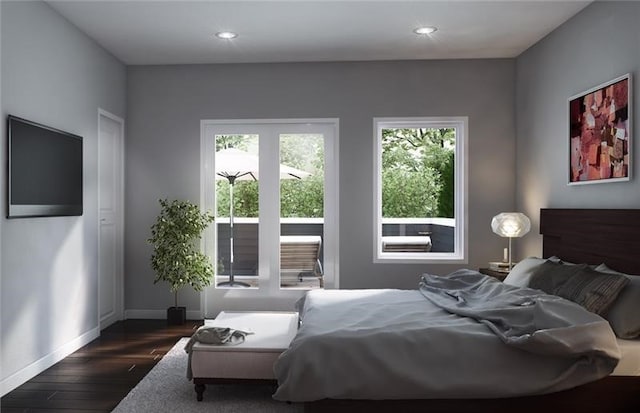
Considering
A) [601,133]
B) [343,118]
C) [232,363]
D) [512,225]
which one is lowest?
[232,363]

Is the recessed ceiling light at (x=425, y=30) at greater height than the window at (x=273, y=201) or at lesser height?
greater

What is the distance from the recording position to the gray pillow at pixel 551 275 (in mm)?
3014

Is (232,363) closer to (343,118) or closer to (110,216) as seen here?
(110,216)

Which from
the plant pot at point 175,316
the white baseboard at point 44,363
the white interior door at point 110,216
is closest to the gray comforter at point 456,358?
the white baseboard at point 44,363

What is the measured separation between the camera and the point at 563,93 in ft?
13.2

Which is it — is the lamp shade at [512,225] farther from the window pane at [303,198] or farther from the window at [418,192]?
the window pane at [303,198]

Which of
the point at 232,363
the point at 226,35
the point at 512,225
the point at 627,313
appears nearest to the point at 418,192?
the point at 512,225

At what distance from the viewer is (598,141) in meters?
3.48

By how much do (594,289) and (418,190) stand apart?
8.47ft

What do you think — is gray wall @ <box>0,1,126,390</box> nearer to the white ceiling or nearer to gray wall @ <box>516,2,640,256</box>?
the white ceiling

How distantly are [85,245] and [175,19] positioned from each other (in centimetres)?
210

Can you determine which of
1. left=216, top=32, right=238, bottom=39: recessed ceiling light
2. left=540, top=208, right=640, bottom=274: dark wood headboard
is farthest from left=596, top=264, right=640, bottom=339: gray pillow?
left=216, top=32, right=238, bottom=39: recessed ceiling light

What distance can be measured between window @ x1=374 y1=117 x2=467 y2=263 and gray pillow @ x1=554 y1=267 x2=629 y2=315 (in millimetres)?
2251

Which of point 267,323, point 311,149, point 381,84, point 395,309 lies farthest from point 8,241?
point 381,84
